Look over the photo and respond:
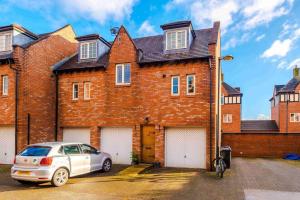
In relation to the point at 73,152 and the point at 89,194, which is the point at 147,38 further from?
the point at 89,194

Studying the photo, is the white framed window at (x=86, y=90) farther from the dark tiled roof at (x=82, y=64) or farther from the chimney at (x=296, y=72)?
the chimney at (x=296, y=72)

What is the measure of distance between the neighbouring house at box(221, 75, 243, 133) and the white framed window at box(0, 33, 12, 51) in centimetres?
2676

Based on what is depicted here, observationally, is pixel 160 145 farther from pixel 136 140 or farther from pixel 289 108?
pixel 289 108

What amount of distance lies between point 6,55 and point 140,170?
1177cm

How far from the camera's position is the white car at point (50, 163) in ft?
30.3

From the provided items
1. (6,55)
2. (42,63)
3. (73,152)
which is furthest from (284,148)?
(6,55)

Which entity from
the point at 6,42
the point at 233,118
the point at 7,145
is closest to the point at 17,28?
the point at 6,42

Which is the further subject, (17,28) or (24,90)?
(17,28)

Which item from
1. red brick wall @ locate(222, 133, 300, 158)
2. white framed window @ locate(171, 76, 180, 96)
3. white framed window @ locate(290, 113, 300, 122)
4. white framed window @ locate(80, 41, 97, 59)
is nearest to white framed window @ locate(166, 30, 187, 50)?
white framed window @ locate(171, 76, 180, 96)

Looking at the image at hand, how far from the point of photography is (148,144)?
1494 cm

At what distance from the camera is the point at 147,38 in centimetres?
1894

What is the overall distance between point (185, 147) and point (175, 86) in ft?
12.1

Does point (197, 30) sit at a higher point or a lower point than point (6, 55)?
higher

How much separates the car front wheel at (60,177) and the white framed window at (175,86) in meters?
7.44
